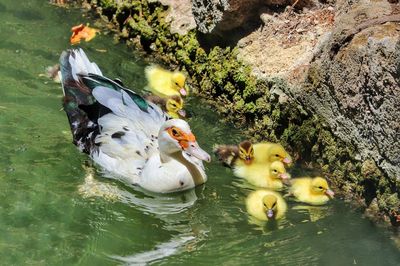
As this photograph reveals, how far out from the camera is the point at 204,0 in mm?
7359

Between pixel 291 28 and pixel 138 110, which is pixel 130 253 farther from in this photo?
pixel 291 28

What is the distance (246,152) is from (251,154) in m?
0.06

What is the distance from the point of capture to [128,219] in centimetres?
574

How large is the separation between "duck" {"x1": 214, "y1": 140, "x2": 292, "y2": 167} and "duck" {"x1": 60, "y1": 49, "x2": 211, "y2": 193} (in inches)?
9.5

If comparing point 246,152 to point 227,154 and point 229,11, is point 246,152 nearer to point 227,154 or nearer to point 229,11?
point 227,154

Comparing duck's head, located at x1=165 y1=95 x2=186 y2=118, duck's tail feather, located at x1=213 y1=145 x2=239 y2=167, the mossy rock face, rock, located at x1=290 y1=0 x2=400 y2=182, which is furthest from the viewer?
duck's head, located at x1=165 y1=95 x2=186 y2=118

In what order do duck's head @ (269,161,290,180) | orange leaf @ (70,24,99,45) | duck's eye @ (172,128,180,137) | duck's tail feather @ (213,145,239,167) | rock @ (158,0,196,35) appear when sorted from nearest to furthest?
duck's eye @ (172,128,180,137)
duck's head @ (269,161,290,180)
duck's tail feather @ (213,145,239,167)
rock @ (158,0,196,35)
orange leaf @ (70,24,99,45)

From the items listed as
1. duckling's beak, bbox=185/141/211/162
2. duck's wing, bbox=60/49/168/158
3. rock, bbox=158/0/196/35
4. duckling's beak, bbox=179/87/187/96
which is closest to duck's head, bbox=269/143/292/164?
duckling's beak, bbox=185/141/211/162

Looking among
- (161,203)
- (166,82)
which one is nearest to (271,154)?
(161,203)

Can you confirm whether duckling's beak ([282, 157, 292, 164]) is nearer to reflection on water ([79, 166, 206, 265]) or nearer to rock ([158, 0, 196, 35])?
reflection on water ([79, 166, 206, 265])

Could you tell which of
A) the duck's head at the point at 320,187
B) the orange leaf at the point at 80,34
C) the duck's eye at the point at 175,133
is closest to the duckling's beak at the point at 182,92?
the duck's eye at the point at 175,133

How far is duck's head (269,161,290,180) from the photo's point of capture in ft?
20.2

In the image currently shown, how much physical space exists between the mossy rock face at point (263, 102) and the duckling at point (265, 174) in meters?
0.35

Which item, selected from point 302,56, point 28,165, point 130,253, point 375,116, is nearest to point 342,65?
point 375,116
